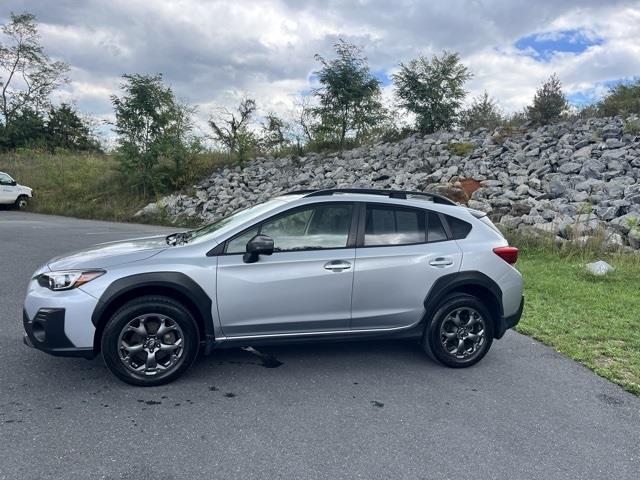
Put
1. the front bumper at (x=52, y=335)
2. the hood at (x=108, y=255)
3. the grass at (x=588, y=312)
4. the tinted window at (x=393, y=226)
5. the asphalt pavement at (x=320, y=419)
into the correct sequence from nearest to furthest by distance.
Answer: the asphalt pavement at (x=320, y=419), the front bumper at (x=52, y=335), the hood at (x=108, y=255), the tinted window at (x=393, y=226), the grass at (x=588, y=312)

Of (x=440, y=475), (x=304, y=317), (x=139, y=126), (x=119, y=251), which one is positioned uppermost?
(x=139, y=126)

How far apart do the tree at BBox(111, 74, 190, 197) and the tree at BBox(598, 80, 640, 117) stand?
1690 cm

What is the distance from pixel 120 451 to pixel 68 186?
2369 centimetres

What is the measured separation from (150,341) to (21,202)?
75.4 ft

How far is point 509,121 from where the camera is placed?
63.2ft

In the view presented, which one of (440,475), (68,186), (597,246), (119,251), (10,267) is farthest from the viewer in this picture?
(68,186)

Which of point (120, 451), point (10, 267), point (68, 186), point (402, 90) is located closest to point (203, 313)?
point (120, 451)

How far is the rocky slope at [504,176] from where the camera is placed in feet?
38.9

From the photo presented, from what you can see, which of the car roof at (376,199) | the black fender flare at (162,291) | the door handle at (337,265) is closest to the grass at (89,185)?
the car roof at (376,199)

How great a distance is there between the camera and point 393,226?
4.61 metres

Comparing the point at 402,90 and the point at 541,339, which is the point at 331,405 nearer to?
the point at 541,339

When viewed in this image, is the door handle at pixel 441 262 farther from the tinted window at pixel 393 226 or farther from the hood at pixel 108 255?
the hood at pixel 108 255

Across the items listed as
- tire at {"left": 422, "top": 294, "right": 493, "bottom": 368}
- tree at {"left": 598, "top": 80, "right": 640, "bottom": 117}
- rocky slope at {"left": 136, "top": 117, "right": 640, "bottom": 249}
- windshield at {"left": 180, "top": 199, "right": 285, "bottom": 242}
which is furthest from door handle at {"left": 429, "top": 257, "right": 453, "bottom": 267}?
tree at {"left": 598, "top": 80, "right": 640, "bottom": 117}

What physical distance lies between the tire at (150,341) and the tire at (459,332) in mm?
2216
